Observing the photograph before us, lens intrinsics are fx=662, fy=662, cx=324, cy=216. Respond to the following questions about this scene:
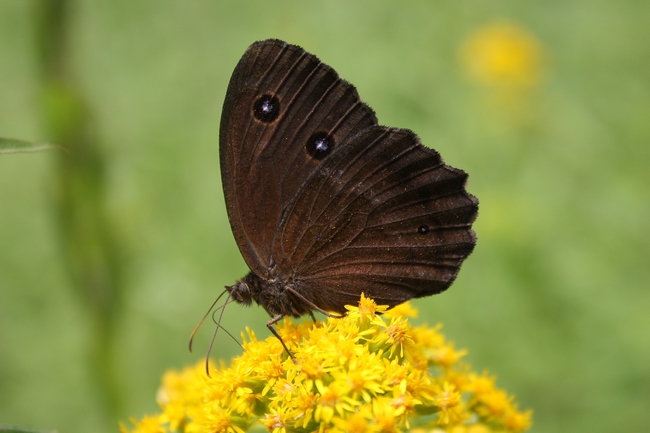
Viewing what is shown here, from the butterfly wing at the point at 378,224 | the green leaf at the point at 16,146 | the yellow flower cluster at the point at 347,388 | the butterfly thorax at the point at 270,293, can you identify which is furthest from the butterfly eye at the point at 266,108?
the green leaf at the point at 16,146

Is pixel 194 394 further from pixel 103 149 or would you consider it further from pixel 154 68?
pixel 154 68

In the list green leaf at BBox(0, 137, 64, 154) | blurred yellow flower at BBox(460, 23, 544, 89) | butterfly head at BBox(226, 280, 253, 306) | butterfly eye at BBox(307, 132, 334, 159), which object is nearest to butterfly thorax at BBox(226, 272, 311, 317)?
butterfly head at BBox(226, 280, 253, 306)

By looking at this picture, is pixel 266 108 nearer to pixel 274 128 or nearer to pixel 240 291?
pixel 274 128

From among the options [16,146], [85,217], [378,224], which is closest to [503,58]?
[378,224]

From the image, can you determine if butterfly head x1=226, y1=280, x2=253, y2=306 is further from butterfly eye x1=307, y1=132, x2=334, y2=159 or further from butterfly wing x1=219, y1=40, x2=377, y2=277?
butterfly eye x1=307, y1=132, x2=334, y2=159

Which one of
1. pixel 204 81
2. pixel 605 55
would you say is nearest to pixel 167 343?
pixel 204 81

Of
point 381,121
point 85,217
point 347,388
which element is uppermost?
point 381,121

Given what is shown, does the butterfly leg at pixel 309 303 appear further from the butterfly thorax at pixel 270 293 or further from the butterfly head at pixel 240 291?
the butterfly head at pixel 240 291
